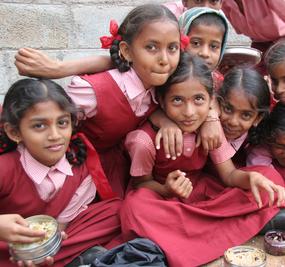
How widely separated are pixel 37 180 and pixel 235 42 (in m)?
2.56

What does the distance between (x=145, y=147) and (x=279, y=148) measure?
70cm

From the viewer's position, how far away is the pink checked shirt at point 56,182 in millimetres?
1916

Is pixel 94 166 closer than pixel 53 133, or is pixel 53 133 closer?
pixel 53 133

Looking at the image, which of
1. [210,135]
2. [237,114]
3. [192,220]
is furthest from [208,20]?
[192,220]

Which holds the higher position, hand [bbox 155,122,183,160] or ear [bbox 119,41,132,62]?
ear [bbox 119,41,132,62]

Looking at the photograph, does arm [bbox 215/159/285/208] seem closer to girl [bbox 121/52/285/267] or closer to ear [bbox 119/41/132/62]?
girl [bbox 121/52/285/267]

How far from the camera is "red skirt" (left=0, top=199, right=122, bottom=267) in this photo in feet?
6.35

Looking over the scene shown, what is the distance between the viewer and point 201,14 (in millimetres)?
2326

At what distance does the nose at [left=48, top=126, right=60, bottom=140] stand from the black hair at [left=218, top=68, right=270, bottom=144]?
2.72 ft

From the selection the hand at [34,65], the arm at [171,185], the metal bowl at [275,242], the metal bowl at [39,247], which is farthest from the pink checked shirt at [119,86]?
the metal bowl at [275,242]

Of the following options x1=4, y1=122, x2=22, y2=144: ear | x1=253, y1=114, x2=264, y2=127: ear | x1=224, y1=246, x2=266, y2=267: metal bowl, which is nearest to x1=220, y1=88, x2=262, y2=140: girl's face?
x1=253, y1=114, x2=264, y2=127: ear

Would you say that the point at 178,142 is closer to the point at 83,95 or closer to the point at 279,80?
the point at 83,95

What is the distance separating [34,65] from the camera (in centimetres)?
204

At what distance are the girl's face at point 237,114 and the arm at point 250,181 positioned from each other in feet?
0.50
